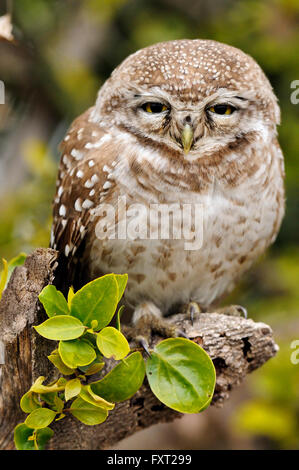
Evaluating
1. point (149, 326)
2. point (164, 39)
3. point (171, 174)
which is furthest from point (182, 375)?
point (164, 39)

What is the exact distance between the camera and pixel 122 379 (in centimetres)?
157

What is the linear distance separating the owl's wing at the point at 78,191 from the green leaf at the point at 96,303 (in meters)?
0.56

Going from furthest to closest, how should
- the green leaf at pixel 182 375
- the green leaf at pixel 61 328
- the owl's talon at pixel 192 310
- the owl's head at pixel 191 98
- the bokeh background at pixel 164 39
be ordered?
1. the bokeh background at pixel 164 39
2. the owl's talon at pixel 192 310
3. the owl's head at pixel 191 98
4. the green leaf at pixel 182 375
5. the green leaf at pixel 61 328

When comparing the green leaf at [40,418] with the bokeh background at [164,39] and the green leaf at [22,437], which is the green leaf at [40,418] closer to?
the green leaf at [22,437]

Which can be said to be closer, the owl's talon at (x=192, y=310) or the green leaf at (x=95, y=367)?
the green leaf at (x=95, y=367)

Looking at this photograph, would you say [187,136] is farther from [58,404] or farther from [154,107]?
[58,404]

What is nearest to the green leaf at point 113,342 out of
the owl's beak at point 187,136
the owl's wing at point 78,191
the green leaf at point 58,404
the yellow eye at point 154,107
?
the green leaf at point 58,404

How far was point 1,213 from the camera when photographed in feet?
10.4

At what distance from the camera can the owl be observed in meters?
1.93

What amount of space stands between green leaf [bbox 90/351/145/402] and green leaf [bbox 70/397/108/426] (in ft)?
0.14

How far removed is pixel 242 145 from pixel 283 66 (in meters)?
2.56

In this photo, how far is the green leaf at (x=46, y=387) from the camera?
59.5 inches

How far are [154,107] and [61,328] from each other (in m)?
0.87
